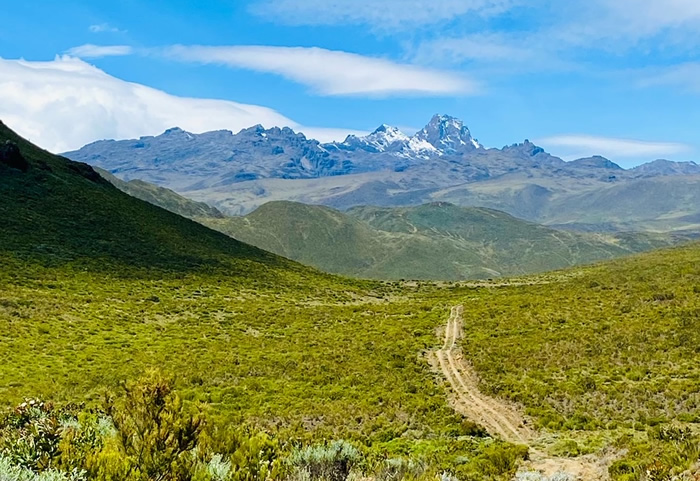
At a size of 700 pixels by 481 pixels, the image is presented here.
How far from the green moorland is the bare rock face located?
18.3ft

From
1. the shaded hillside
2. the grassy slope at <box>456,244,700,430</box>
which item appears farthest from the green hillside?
the grassy slope at <box>456,244,700,430</box>

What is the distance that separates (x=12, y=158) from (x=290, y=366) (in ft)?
226

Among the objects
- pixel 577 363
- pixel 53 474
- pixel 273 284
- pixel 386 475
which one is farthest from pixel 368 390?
pixel 273 284

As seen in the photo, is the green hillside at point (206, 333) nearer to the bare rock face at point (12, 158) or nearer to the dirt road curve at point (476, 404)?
the bare rock face at point (12, 158)

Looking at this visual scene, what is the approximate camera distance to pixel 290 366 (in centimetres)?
3503

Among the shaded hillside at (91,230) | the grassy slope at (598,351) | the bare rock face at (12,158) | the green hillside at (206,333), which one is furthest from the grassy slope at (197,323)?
the grassy slope at (598,351)

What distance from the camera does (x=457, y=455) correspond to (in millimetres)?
19562

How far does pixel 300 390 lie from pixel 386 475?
1642cm

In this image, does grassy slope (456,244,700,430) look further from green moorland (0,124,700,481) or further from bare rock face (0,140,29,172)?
bare rock face (0,140,29,172)

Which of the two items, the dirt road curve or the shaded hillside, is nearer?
the dirt road curve

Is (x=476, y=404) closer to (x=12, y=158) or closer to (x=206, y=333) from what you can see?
(x=206, y=333)

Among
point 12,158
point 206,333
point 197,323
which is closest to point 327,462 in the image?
point 206,333

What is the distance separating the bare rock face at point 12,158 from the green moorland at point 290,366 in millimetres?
5576

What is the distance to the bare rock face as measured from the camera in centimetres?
7881
